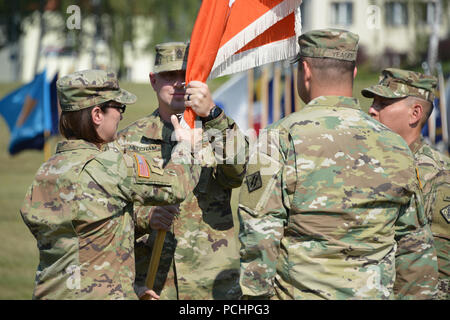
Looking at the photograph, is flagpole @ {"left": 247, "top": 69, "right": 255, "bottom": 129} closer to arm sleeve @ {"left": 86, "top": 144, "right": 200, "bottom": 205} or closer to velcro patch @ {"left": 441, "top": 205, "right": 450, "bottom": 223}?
velcro patch @ {"left": 441, "top": 205, "right": 450, "bottom": 223}

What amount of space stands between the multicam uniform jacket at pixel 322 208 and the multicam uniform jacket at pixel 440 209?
1085 millimetres

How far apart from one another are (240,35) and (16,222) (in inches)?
367

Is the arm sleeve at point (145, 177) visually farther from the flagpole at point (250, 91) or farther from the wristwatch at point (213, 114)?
the flagpole at point (250, 91)

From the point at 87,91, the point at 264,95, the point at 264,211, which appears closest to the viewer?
the point at 264,211

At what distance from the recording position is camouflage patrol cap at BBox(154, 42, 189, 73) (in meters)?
4.43

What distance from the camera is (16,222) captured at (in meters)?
12.1

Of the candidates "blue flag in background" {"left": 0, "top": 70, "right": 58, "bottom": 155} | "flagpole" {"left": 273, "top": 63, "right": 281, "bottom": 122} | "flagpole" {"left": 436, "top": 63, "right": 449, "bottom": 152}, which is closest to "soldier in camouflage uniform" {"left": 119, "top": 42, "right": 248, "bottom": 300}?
"flagpole" {"left": 436, "top": 63, "right": 449, "bottom": 152}

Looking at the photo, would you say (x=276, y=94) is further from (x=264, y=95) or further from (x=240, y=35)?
(x=240, y=35)

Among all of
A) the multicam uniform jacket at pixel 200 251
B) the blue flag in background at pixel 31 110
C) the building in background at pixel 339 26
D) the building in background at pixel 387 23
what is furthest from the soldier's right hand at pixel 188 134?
the building in background at pixel 339 26

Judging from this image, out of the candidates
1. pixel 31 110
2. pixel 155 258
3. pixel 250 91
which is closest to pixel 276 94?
pixel 250 91

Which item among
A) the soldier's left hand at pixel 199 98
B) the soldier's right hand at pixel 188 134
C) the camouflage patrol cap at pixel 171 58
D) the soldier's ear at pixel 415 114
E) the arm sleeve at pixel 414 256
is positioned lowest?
the arm sleeve at pixel 414 256

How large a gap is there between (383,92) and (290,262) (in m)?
1.81

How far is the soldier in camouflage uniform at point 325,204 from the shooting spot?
319cm

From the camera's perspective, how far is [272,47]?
408cm
